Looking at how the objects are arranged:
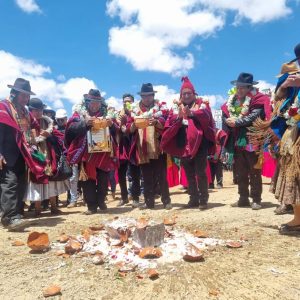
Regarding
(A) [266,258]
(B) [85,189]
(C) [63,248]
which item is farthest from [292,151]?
(B) [85,189]

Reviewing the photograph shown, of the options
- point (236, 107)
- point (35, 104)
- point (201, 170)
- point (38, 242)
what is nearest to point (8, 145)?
point (35, 104)

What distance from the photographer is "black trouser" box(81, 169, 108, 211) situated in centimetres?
671

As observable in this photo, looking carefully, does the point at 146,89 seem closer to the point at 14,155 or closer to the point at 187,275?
the point at 14,155

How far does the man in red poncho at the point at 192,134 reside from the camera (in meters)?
6.26

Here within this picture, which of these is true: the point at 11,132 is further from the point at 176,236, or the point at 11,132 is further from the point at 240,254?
the point at 240,254

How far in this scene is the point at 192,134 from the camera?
625cm

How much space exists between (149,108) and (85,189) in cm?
182

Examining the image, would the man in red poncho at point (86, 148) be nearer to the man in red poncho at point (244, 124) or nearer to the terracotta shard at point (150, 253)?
the man in red poncho at point (244, 124)

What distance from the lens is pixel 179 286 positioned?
2.99 meters

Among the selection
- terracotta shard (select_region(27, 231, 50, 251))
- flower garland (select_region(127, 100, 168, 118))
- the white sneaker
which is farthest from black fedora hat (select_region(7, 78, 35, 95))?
the white sneaker

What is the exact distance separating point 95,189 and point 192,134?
6.57 ft

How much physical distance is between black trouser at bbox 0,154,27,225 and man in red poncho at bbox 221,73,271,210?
3.41 meters

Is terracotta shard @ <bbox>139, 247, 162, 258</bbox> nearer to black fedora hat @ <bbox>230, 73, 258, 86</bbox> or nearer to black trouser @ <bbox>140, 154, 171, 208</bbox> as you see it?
black trouser @ <bbox>140, 154, 171, 208</bbox>

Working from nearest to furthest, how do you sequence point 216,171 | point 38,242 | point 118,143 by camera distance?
point 38,242 → point 118,143 → point 216,171
